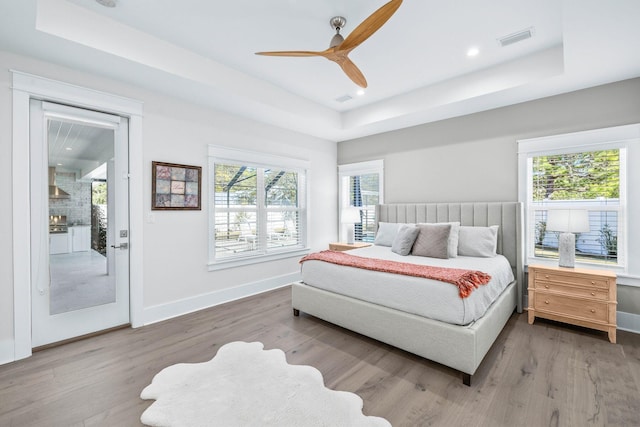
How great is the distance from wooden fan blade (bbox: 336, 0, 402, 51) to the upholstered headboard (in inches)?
110

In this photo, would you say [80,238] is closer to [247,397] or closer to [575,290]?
[247,397]

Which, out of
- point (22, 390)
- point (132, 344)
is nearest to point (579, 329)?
point (132, 344)

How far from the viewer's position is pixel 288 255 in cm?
485

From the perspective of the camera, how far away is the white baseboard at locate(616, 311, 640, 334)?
294 cm

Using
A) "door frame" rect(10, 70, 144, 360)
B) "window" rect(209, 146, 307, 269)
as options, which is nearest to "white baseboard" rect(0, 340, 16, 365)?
"door frame" rect(10, 70, 144, 360)

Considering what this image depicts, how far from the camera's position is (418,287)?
95.2 inches

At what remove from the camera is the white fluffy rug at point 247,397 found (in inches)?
67.8

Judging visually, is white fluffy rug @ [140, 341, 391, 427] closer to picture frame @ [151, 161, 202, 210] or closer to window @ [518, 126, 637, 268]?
picture frame @ [151, 161, 202, 210]

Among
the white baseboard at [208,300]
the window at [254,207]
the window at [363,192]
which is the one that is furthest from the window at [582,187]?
the white baseboard at [208,300]

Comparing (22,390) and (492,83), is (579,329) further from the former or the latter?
(22,390)

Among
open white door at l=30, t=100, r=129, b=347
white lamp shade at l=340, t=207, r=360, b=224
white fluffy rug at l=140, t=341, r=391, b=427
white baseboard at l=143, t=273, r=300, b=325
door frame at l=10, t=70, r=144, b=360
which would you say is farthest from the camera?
white lamp shade at l=340, t=207, r=360, b=224

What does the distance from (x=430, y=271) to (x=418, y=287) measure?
0.22 meters

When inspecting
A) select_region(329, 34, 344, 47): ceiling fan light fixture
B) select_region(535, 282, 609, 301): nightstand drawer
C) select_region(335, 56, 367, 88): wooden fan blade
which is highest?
select_region(329, 34, 344, 47): ceiling fan light fixture

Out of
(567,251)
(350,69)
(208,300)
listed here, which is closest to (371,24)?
(350,69)
